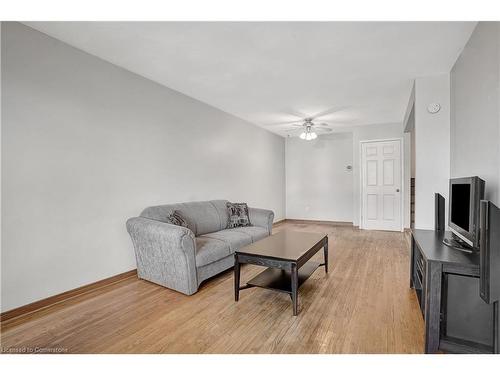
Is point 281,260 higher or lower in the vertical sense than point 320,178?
lower

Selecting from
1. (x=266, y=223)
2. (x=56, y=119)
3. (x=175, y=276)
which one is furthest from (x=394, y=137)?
(x=56, y=119)

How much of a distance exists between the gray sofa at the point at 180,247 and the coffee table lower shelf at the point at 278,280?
1.75ft

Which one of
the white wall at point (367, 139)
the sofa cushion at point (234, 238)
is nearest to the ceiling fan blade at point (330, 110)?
the white wall at point (367, 139)

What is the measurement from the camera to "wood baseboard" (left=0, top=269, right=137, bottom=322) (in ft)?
7.13

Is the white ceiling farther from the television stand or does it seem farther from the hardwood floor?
the hardwood floor

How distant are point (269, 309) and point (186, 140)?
8.85 feet

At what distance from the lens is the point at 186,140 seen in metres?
4.03

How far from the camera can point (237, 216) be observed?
4.14 metres

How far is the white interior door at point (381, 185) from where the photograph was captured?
5918 mm

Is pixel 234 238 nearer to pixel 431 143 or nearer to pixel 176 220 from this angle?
pixel 176 220

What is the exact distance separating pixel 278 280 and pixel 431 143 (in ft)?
8.34

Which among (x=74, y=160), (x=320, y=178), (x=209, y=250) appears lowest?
(x=209, y=250)

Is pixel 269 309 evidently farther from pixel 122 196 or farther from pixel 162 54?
pixel 162 54

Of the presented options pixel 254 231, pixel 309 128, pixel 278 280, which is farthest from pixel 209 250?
pixel 309 128
